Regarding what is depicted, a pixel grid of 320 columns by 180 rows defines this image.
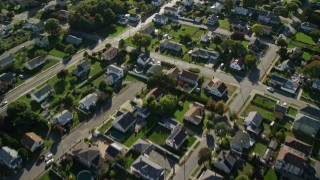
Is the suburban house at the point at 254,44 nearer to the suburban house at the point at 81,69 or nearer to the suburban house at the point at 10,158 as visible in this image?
the suburban house at the point at 81,69

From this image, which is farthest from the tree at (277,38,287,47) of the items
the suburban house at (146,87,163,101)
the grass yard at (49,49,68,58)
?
the grass yard at (49,49,68,58)

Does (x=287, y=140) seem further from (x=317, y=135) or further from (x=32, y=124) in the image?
(x=32, y=124)

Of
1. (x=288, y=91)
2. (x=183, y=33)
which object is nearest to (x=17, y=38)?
(x=183, y=33)

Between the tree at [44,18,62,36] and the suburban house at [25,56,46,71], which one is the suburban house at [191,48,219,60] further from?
the tree at [44,18,62,36]

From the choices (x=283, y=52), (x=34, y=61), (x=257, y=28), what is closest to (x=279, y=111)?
(x=283, y=52)

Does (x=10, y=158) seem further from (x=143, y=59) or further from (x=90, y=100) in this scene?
(x=143, y=59)

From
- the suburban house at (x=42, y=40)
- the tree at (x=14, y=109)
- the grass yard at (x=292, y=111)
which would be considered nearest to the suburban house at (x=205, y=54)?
the grass yard at (x=292, y=111)
